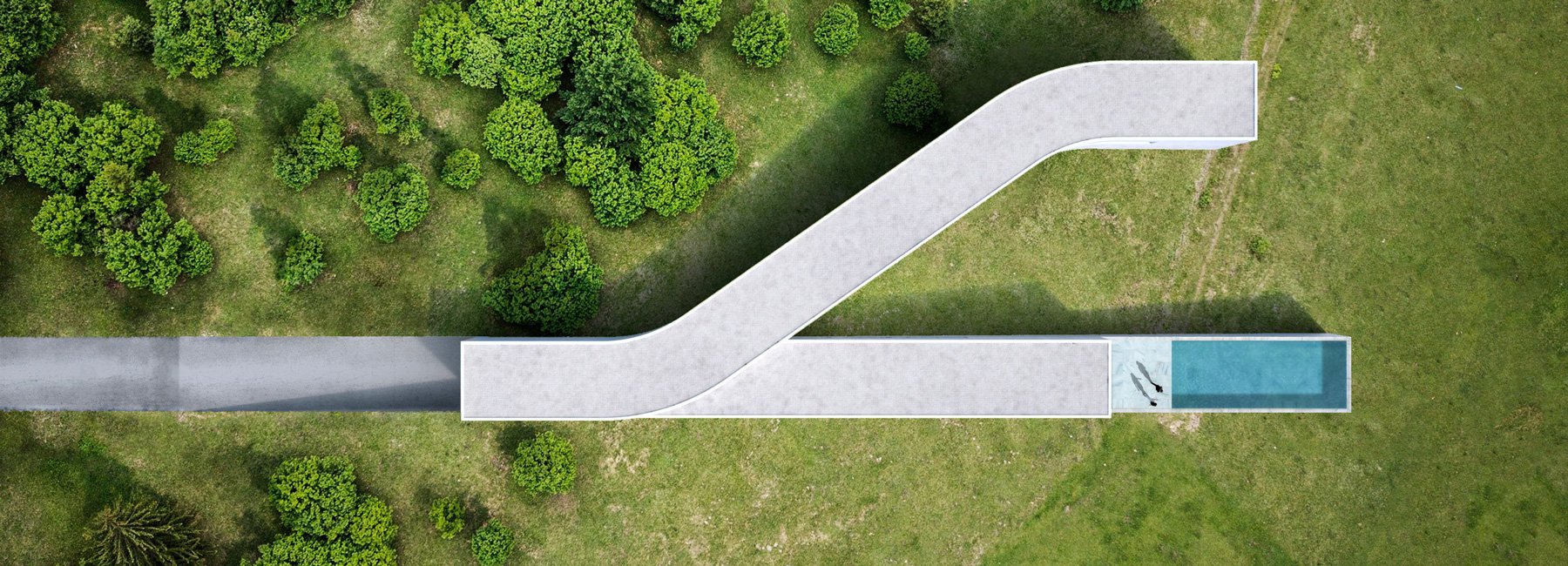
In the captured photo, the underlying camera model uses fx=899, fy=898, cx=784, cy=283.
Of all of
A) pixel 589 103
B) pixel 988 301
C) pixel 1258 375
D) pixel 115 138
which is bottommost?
pixel 988 301

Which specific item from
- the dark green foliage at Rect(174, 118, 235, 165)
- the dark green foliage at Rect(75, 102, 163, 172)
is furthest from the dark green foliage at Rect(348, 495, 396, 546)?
the dark green foliage at Rect(75, 102, 163, 172)

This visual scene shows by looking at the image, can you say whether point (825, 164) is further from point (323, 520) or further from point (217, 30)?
point (217, 30)

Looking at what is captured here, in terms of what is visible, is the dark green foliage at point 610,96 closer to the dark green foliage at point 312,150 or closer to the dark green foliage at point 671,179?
the dark green foliage at point 671,179

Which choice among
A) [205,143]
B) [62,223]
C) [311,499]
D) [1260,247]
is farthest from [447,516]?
[1260,247]

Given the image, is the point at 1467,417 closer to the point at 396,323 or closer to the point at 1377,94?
the point at 1377,94

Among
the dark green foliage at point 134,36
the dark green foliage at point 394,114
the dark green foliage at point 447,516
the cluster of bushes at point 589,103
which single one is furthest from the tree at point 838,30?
the dark green foliage at point 134,36
